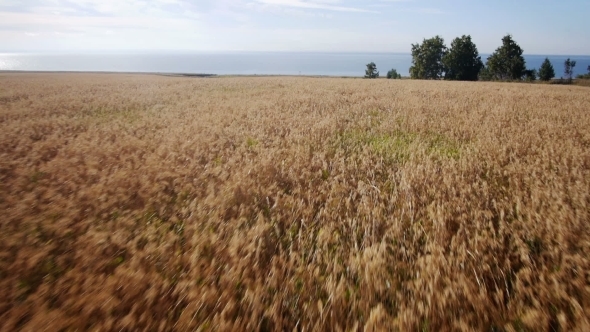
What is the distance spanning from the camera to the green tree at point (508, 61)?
6184 cm

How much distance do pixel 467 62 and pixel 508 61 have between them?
7797mm

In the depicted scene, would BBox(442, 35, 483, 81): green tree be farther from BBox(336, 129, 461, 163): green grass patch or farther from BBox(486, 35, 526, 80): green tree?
BBox(336, 129, 461, 163): green grass patch

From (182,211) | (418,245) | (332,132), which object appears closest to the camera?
(418,245)

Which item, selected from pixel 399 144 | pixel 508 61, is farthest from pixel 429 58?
pixel 399 144

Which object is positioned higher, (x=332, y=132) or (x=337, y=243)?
(x=332, y=132)

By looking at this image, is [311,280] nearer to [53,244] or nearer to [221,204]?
[221,204]

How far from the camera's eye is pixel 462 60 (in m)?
66.7

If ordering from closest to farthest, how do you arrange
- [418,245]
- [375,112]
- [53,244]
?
[53,244], [418,245], [375,112]

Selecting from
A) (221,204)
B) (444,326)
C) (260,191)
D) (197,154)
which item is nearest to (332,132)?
(197,154)

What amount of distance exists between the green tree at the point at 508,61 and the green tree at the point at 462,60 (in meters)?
3.34

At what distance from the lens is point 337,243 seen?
2.89m

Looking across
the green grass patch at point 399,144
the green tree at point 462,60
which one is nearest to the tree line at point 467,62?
the green tree at point 462,60

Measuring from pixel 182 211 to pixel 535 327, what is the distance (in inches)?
126

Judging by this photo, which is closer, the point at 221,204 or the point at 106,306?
the point at 106,306
